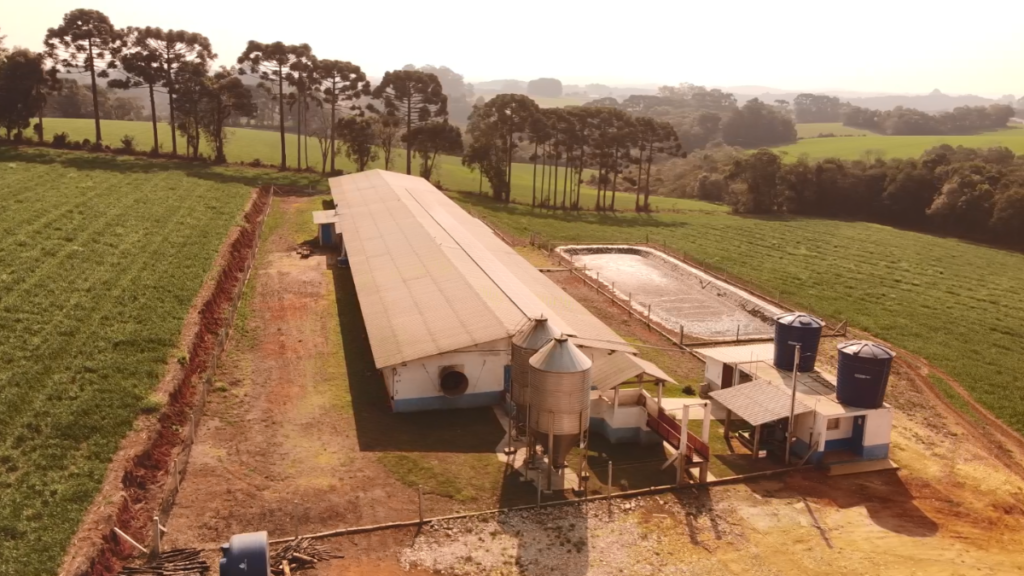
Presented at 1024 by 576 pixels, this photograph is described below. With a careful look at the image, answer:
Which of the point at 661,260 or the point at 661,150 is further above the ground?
the point at 661,150

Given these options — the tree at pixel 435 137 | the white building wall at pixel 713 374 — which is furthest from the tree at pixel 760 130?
the white building wall at pixel 713 374

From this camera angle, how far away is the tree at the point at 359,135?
8356 centimetres

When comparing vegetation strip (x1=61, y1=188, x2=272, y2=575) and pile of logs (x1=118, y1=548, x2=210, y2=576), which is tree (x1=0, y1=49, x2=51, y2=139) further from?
pile of logs (x1=118, y1=548, x2=210, y2=576)

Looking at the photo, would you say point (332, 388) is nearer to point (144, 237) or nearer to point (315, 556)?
point (315, 556)

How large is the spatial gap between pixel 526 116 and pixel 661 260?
94.4 ft

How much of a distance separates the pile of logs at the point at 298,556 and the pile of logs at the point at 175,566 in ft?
5.28

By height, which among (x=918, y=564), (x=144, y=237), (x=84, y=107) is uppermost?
(x=84, y=107)

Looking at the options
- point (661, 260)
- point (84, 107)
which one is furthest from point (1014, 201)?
point (84, 107)

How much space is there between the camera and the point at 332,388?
29.8m

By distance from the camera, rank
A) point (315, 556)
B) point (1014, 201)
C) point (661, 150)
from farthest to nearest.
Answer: point (661, 150) → point (1014, 201) → point (315, 556)

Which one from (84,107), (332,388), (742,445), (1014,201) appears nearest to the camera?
(742,445)

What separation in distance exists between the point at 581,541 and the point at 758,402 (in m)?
9.25

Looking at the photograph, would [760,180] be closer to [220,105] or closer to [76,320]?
[220,105]

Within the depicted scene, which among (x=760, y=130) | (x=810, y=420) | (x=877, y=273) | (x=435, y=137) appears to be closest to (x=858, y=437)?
(x=810, y=420)
